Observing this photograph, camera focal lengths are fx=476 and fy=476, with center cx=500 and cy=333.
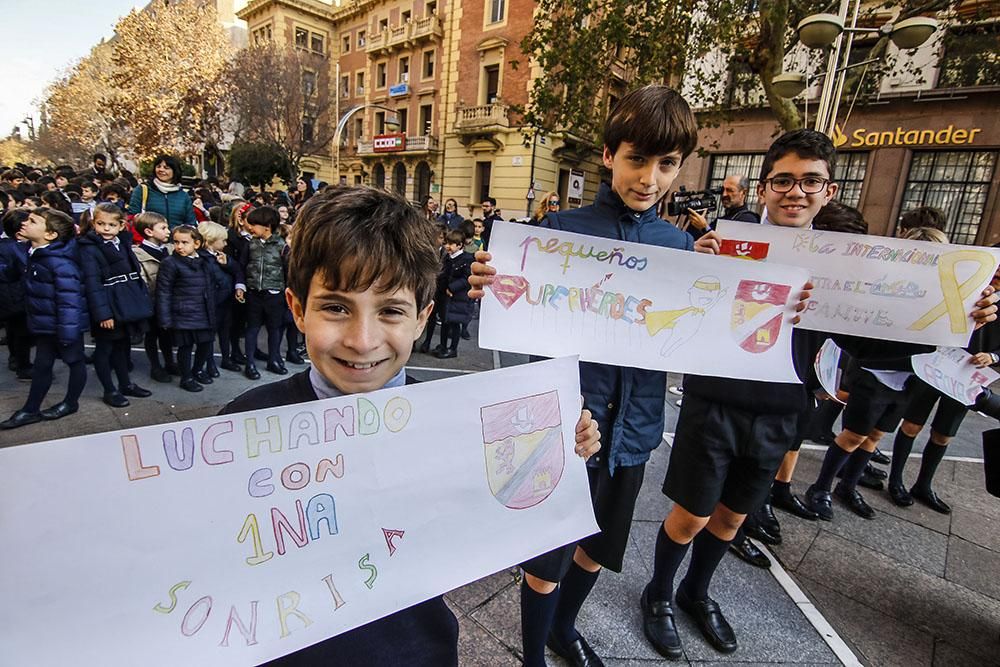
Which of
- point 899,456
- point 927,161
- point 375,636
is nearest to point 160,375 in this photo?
point 375,636

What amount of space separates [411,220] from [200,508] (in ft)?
2.54

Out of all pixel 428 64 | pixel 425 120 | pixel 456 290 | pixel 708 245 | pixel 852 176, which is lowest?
pixel 456 290

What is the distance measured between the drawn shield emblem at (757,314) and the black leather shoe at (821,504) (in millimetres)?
2242

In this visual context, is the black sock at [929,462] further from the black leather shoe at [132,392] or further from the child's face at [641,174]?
the black leather shoe at [132,392]

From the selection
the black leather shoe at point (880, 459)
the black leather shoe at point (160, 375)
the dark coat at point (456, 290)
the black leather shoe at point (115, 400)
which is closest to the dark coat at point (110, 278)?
the black leather shoe at point (115, 400)

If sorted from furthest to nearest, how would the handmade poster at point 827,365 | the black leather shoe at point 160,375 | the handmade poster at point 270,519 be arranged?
1. the black leather shoe at point 160,375
2. the handmade poster at point 827,365
3. the handmade poster at point 270,519

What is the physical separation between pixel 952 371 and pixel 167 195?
7.83 metres

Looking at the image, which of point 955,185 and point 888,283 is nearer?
point 888,283

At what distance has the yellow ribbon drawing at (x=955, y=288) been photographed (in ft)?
6.45

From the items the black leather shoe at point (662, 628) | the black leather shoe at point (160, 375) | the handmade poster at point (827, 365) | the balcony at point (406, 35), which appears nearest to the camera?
the black leather shoe at point (662, 628)

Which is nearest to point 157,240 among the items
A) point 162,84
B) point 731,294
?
point 731,294

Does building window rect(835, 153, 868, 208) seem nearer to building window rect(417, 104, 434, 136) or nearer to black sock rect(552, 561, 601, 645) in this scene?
black sock rect(552, 561, 601, 645)

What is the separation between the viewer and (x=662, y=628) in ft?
6.90

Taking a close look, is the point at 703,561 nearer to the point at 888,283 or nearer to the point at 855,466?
the point at 888,283
